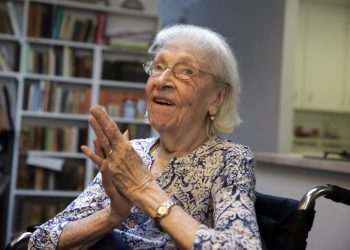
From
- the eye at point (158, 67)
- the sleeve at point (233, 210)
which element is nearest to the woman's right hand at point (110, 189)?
the sleeve at point (233, 210)

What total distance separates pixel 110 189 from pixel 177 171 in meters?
0.24

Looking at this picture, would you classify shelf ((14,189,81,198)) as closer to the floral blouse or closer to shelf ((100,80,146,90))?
shelf ((100,80,146,90))

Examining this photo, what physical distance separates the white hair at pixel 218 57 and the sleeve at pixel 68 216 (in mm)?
415

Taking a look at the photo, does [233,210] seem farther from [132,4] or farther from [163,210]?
[132,4]

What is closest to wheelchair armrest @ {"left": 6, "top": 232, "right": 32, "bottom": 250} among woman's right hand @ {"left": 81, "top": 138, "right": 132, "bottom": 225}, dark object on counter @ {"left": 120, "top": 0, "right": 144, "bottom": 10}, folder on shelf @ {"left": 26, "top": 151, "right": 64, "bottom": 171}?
woman's right hand @ {"left": 81, "top": 138, "right": 132, "bottom": 225}

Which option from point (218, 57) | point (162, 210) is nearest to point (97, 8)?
point (218, 57)

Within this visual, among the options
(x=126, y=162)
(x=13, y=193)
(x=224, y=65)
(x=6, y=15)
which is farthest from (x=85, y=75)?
(x=126, y=162)

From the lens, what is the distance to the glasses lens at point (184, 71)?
128cm

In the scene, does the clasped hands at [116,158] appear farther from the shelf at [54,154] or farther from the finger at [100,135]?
the shelf at [54,154]

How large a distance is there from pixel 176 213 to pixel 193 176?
0.80 ft

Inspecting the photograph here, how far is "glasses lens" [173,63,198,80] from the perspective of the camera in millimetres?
1282

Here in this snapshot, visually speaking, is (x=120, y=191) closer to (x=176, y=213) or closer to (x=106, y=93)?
(x=176, y=213)

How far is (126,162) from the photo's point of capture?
99 centimetres

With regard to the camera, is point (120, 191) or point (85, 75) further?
point (85, 75)
